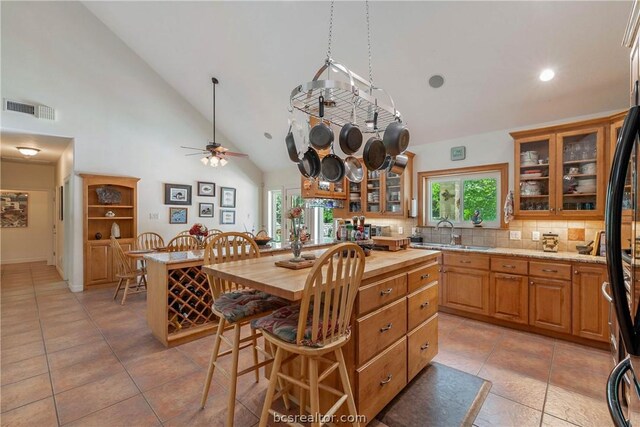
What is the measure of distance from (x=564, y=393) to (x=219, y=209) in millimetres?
6563

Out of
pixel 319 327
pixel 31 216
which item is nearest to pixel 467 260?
pixel 319 327

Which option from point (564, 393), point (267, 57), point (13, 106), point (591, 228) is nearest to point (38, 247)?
point (13, 106)

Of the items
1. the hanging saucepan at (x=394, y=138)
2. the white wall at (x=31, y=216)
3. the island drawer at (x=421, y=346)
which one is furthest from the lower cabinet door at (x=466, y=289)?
the white wall at (x=31, y=216)

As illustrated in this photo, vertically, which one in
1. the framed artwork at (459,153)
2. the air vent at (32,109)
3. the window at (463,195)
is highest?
the air vent at (32,109)

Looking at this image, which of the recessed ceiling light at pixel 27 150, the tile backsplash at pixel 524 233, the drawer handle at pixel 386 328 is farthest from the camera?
the recessed ceiling light at pixel 27 150

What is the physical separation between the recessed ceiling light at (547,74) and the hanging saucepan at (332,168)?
2.53 metres

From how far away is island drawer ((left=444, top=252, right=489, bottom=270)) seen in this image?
3.47 m

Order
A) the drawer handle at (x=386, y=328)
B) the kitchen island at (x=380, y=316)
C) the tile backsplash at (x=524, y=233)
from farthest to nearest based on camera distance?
the tile backsplash at (x=524, y=233)
the drawer handle at (x=386, y=328)
the kitchen island at (x=380, y=316)

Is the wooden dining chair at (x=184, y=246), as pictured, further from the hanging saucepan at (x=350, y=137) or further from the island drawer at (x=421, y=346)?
the island drawer at (x=421, y=346)

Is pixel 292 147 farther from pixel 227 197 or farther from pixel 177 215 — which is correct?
pixel 227 197

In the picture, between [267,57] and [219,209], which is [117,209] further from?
[267,57]

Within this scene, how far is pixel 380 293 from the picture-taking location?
183 centimetres

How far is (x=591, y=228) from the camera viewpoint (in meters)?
3.31

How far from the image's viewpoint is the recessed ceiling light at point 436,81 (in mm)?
3508
